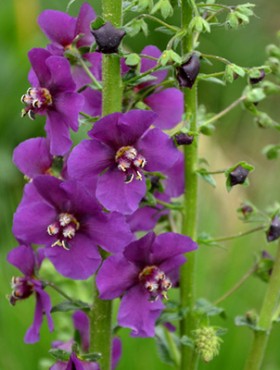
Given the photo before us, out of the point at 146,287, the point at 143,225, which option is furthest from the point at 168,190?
the point at 146,287

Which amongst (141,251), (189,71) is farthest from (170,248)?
(189,71)

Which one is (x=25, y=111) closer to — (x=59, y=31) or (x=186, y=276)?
(x=59, y=31)

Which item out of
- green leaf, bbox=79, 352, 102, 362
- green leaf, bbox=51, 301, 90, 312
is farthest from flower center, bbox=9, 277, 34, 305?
green leaf, bbox=79, 352, 102, 362

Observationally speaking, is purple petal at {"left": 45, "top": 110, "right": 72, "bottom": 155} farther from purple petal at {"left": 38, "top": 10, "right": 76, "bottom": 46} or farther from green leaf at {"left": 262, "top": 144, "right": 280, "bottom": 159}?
green leaf at {"left": 262, "top": 144, "right": 280, "bottom": 159}

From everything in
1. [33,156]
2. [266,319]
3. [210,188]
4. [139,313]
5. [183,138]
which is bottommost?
[210,188]

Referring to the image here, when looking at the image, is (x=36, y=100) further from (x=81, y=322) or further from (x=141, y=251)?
(x=81, y=322)

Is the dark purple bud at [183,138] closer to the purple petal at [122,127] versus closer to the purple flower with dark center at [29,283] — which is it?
the purple petal at [122,127]
